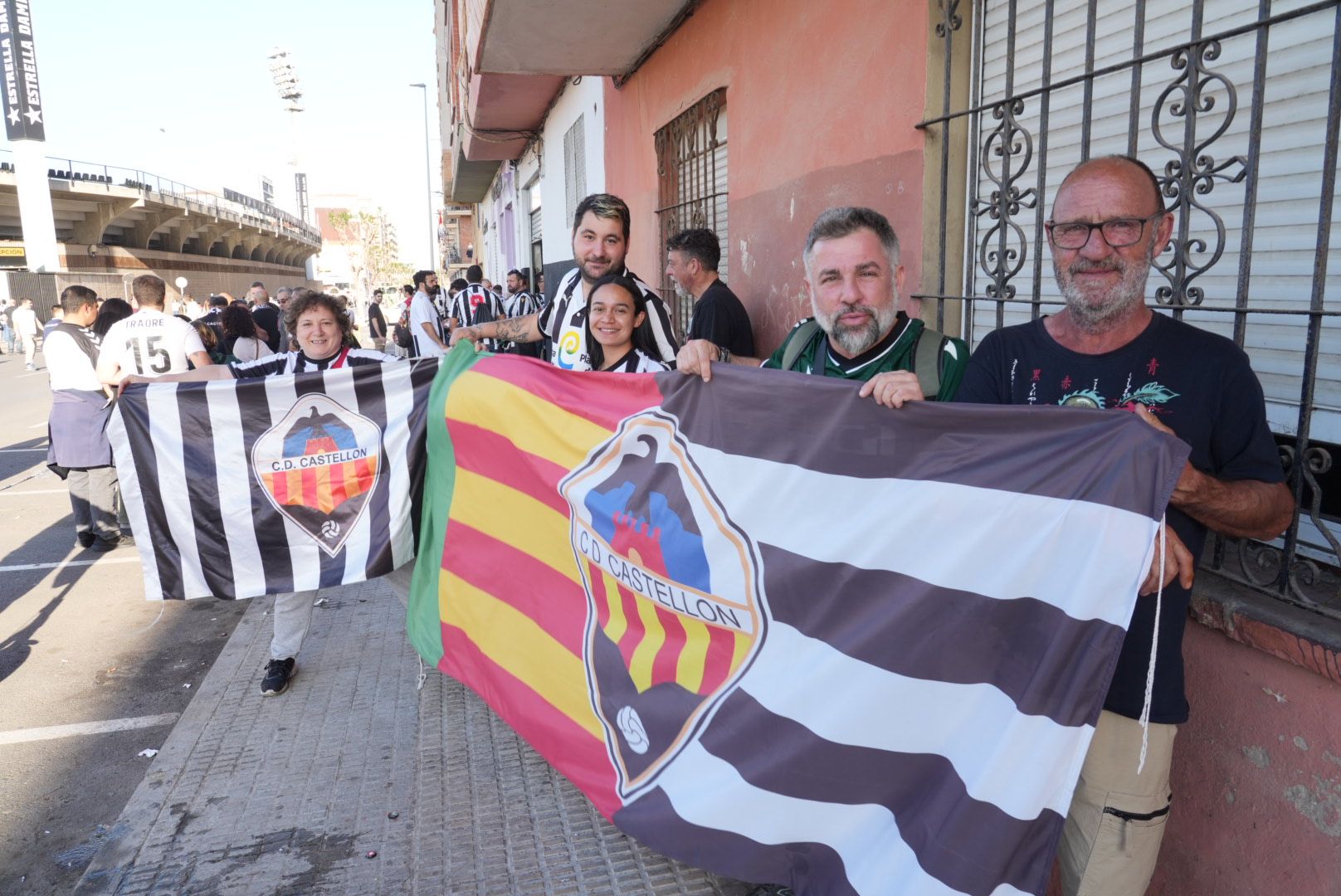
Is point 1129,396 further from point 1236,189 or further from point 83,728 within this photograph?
point 83,728

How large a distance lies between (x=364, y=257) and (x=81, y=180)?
32567 mm

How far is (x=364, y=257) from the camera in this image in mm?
73625

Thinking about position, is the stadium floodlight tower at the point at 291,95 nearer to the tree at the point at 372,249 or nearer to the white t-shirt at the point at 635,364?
the tree at the point at 372,249

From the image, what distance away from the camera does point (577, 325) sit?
12.9ft

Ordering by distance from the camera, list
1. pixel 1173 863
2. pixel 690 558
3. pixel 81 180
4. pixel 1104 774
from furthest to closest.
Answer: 1. pixel 81 180
2. pixel 690 558
3. pixel 1173 863
4. pixel 1104 774

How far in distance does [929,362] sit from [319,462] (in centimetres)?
278

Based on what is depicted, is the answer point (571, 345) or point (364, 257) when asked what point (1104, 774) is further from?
point (364, 257)

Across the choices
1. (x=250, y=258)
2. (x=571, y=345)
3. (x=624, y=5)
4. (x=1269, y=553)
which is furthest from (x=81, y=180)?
(x=1269, y=553)

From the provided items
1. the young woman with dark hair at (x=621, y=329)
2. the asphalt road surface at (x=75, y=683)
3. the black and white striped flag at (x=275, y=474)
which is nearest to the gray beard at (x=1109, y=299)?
the young woman with dark hair at (x=621, y=329)

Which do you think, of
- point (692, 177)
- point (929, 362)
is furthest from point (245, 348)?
point (929, 362)

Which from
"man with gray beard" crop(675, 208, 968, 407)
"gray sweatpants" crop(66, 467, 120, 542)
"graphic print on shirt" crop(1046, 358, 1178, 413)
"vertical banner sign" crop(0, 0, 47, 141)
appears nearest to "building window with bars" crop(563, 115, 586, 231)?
"gray sweatpants" crop(66, 467, 120, 542)

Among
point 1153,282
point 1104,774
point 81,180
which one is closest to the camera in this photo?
point 1104,774

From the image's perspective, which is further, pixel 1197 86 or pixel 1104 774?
pixel 1197 86

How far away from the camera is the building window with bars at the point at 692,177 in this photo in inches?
255
